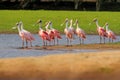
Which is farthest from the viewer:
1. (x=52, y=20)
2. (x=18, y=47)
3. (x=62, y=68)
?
(x=52, y=20)

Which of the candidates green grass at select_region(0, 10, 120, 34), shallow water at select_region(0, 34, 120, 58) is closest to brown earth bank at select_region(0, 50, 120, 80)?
shallow water at select_region(0, 34, 120, 58)

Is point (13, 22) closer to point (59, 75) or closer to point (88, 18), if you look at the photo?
point (88, 18)

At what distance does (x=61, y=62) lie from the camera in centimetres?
905

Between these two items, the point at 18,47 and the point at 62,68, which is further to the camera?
the point at 18,47

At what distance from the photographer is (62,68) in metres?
8.75

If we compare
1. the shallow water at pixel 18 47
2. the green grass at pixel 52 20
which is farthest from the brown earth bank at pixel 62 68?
the green grass at pixel 52 20

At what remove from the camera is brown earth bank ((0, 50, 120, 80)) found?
846cm

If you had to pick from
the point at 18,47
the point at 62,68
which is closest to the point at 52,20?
the point at 18,47

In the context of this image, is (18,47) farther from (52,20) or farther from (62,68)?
(52,20)

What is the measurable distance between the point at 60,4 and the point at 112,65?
5417 centimetres

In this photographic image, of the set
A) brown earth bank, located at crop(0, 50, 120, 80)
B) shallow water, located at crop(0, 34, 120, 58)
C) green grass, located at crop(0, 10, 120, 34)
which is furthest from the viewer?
green grass, located at crop(0, 10, 120, 34)

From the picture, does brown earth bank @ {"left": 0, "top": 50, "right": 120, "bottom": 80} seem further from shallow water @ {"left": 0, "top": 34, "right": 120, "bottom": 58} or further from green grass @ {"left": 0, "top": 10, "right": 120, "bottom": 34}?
green grass @ {"left": 0, "top": 10, "right": 120, "bottom": 34}

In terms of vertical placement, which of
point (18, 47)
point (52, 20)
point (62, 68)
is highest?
point (52, 20)

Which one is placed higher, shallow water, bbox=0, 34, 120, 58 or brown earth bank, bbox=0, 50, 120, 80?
brown earth bank, bbox=0, 50, 120, 80
